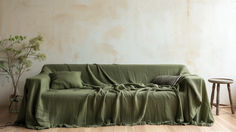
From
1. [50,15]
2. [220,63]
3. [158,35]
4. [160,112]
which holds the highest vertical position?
[50,15]

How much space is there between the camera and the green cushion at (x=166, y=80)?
3.65 m

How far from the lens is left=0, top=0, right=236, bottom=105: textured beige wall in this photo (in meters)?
4.31

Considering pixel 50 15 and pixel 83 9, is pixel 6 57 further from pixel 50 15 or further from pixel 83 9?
pixel 83 9

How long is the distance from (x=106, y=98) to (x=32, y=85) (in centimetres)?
102

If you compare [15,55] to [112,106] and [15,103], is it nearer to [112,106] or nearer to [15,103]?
[15,103]

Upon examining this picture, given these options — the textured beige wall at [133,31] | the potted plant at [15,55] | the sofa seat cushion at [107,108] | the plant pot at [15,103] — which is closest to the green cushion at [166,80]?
the sofa seat cushion at [107,108]

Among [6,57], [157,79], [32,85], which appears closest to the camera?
[32,85]

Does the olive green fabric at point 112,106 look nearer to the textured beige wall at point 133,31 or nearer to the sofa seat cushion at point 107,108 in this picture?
the sofa seat cushion at point 107,108

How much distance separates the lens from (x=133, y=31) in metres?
4.37

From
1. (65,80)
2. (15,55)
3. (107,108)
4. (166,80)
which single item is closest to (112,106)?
(107,108)

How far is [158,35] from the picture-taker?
438cm

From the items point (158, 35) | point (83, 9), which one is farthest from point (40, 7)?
point (158, 35)

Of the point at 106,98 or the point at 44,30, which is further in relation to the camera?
the point at 44,30

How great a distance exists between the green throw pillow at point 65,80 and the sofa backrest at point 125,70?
0.24 meters
